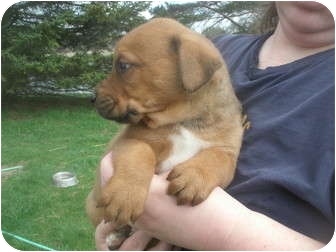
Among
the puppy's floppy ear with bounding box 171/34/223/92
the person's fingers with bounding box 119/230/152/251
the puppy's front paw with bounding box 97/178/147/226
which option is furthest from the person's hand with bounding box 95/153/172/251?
the puppy's floppy ear with bounding box 171/34/223/92

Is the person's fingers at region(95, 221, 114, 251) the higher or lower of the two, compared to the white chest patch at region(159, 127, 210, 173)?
lower

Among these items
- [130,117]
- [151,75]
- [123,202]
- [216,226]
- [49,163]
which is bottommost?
[49,163]

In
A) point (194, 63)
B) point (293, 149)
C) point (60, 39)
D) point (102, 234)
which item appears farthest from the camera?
point (60, 39)

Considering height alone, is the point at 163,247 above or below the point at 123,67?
below

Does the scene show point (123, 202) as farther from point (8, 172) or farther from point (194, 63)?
point (8, 172)

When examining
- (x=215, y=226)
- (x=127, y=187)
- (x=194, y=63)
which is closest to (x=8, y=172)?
(x=194, y=63)

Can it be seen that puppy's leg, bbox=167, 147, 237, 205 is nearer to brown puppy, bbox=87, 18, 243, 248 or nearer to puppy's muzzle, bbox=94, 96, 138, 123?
brown puppy, bbox=87, 18, 243, 248

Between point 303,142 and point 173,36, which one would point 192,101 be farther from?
point 303,142

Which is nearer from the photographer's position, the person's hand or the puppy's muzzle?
the person's hand
